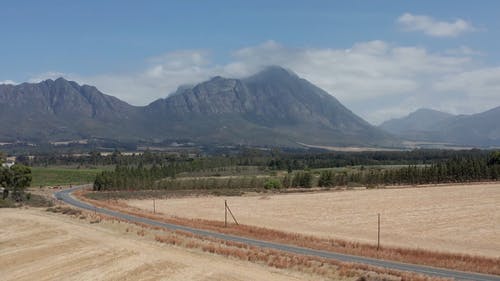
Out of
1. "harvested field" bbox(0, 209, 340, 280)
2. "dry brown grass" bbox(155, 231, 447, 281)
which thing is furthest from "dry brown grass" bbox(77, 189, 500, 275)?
"harvested field" bbox(0, 209, 340, 280)

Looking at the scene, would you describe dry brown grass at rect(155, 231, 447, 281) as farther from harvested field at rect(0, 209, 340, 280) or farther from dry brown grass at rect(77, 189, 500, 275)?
dry brown grass at rect(77, 189, 500, 275)

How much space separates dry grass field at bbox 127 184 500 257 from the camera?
52.9 m

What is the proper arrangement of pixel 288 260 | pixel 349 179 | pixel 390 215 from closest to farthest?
1. pixel 288 260
2. pixel 390 215
3. pixel 349 179

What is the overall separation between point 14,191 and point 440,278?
9203cm

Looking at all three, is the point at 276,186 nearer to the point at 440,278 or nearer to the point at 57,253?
the point at 57,253

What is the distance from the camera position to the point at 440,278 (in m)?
32.4

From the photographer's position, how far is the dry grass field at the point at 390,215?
52875mm

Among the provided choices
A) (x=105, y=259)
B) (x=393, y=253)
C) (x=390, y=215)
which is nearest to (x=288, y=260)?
(x=393, y=253)

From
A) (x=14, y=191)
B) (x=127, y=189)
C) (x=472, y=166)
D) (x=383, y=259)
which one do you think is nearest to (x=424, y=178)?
(x=472, y=166)

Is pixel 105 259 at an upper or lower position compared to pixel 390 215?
upper

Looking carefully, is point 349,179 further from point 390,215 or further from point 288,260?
point 288,260

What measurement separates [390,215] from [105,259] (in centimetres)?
4629

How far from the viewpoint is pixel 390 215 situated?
247 ft

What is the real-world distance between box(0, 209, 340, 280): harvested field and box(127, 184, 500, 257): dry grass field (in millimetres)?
18763
